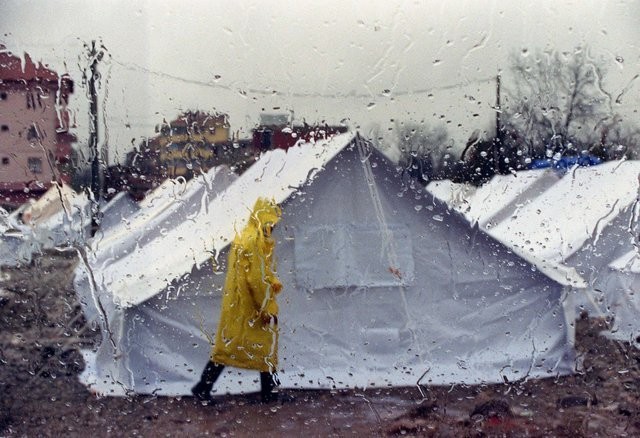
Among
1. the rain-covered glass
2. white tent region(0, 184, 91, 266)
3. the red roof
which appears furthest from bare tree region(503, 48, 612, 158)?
the red roof

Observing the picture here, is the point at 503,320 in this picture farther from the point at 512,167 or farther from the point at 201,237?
the point at 201,237

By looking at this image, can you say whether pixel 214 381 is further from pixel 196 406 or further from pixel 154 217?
pixel 154 217

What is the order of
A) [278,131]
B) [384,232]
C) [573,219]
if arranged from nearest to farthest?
[278,131], [573,219], [384,232]

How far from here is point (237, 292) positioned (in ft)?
10.4

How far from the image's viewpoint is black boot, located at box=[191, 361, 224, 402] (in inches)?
126

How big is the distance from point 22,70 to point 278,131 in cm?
107

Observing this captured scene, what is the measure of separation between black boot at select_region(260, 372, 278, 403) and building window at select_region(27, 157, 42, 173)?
124cm

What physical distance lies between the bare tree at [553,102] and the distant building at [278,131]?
2.54 feet

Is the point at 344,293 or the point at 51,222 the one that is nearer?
the point at 51,222

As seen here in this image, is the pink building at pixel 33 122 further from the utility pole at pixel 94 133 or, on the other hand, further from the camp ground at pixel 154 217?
the camp ground at pixel 154 217

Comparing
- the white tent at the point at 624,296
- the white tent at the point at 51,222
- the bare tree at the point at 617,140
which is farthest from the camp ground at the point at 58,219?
the white tent at the point at 624,296

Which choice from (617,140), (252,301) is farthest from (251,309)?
(617,140)

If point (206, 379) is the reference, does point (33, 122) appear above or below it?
above

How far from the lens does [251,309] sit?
10.2ft
